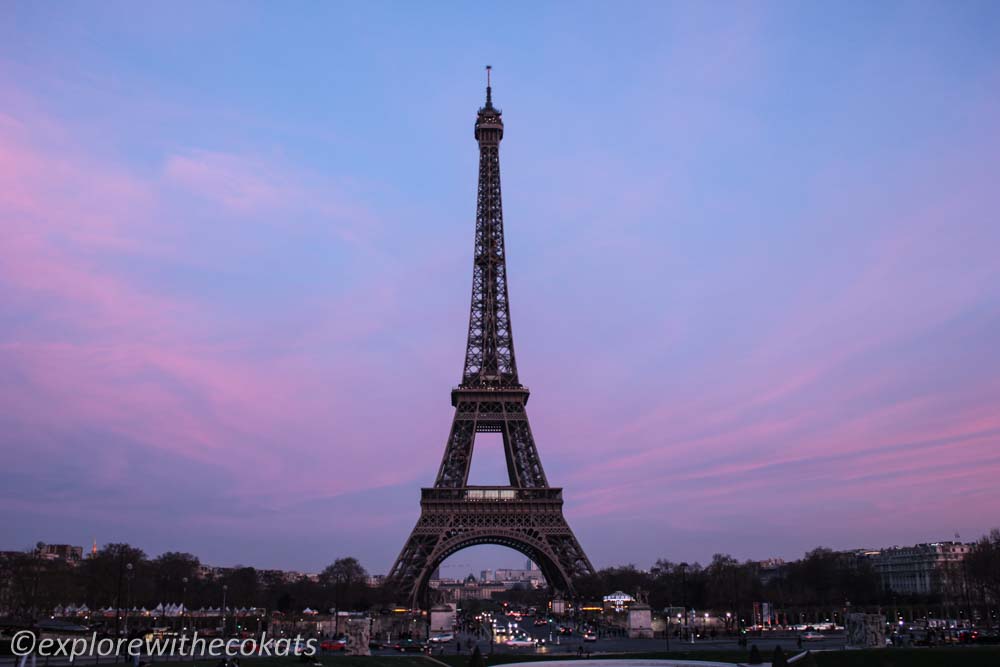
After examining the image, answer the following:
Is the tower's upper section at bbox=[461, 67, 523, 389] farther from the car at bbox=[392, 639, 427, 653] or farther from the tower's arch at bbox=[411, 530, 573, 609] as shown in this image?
the car at bbox=[392, 639, 427, 653]

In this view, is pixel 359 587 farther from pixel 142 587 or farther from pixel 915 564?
pixel 915 564

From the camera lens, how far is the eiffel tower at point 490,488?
98.9 m

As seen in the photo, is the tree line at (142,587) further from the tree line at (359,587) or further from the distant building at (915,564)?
the distant building at (915,564)

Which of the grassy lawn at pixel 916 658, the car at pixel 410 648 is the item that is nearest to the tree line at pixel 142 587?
the car at pixel 410 648

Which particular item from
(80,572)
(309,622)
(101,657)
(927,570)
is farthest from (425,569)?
(927,570)

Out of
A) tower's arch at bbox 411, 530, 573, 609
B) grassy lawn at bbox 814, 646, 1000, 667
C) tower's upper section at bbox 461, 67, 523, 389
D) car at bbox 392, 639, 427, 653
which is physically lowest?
car at bbox 392, 639, 427, 653

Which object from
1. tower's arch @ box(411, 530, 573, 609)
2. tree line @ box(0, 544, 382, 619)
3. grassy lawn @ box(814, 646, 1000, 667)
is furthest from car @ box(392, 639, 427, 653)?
tower's arch @ box(411, 530, 573, 609)

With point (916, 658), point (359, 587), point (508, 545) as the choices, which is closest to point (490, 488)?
point (508, 545)

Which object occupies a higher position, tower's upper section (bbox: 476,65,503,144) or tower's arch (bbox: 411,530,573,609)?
tower's upper section (bbox: 476,65,503,144)

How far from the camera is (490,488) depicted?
102 m

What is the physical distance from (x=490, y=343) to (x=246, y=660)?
6948 cm

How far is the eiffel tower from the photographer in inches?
3893

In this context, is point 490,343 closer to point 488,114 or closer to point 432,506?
point 432,506

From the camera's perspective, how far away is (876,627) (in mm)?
49875
